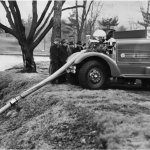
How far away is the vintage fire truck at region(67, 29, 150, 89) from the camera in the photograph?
10055mm

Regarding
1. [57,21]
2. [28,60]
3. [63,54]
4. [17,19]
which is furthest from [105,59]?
[17,19]

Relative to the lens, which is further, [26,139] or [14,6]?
[14,6]

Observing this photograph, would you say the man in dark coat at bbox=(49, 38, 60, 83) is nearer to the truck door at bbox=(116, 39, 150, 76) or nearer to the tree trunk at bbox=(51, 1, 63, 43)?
the truck door at bbox=(116, 39, 150, 76)

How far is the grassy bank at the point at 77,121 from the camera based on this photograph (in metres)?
6.03

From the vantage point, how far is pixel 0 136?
8.04 meters

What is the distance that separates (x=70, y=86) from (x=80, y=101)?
8.21 feet

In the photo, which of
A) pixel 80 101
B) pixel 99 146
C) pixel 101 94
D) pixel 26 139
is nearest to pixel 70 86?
pixel 101 94

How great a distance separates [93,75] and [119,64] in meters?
0.78

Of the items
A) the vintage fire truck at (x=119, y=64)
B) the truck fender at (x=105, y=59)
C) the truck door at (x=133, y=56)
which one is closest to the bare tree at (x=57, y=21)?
the vintage fire truck at (x=119, y=64)

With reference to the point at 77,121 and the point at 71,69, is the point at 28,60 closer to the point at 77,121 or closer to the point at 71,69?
the point at 71,69

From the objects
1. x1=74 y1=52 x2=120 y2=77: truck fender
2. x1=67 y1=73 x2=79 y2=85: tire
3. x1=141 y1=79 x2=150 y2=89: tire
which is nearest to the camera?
x1=74 y1=52 x2=120 y2=77: truck fender

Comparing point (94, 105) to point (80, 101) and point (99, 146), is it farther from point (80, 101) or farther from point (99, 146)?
point (99, 146)

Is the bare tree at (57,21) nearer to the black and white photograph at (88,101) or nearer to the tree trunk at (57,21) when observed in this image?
the tree trunk at (57,21)

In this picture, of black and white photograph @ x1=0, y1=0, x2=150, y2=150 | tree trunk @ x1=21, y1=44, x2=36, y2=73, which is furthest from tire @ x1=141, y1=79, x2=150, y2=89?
tree trunk @ x1=21, y1=44, x2=36, y2=73
